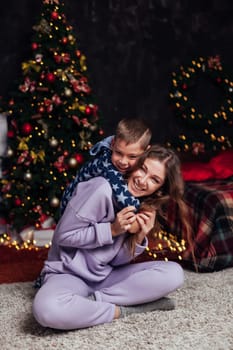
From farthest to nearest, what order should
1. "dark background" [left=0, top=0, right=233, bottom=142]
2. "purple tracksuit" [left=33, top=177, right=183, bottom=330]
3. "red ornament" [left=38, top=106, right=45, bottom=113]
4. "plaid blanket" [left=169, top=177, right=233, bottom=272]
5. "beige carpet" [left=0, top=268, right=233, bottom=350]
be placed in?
1. "dark background" [left=0, top=0, right=233, bottom=142]
2. "red ornament" [left=38, top=106, right=45, bottom=113]
3. "plaid blanket" [left=169, top=177, right=233, bottom=272]
4. "purple tracksuit" [left=33, top=177, right=183, bottom=330]
5. "beige carpet" [left=0, top=268, right=233, bottom=350]

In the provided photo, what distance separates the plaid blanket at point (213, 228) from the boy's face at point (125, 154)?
103cm

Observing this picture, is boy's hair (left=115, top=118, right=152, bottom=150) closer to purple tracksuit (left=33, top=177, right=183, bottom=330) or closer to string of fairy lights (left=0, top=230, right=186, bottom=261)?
purple tracksuit (left=33, top=177, right=183, bottom=330)

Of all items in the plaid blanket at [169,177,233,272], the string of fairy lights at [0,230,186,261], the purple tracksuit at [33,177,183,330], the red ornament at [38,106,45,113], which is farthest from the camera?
the red ornament at [38,106,45,113]

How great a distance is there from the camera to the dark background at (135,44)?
4.39 metres

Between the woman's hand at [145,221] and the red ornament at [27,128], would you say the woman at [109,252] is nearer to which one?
the woman's hand at [145,221]

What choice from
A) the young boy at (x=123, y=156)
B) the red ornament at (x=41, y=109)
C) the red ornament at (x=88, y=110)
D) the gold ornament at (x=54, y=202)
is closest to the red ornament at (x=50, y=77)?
the red ornament at (x=41, y=109)

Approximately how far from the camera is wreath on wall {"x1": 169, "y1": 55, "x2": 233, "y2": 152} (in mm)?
4938

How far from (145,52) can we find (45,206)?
1.67 metres

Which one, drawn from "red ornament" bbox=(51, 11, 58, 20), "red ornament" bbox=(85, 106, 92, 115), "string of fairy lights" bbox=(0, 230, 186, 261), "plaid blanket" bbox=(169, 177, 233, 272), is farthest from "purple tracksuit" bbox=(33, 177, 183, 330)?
"red ornament" bbox=(51, 11, 58, 20)

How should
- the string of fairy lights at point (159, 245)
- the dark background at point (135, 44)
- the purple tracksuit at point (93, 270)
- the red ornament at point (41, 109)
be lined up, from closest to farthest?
the purple tracksuit at point (93, 270) → the string of fairy lights at point (159, 245) → the red ornament at point (41, 109) → the dark background at point (135, 44)

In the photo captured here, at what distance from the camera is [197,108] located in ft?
16.5

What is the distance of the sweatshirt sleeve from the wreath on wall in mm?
2605

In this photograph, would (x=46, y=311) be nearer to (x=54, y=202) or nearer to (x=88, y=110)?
(x=54, y=202)

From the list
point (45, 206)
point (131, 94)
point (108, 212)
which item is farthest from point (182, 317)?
point (131, 94)
